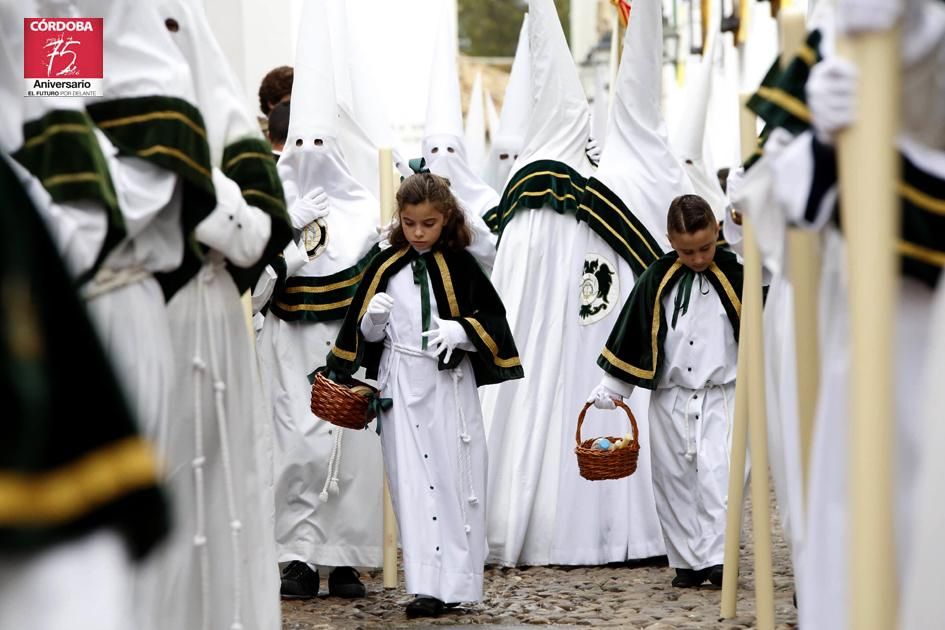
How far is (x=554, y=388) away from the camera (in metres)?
9.44

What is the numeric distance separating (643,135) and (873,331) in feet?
20.8

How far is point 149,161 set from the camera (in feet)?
16.0

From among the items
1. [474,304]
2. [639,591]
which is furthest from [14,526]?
[639,591]

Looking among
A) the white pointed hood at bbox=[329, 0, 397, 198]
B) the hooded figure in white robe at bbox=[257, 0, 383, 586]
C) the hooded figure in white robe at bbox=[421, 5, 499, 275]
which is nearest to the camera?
the hooded figure in white robe at bbox=[257, 0, 383, 586]

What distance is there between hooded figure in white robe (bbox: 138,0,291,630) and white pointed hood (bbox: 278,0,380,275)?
10.3 ft

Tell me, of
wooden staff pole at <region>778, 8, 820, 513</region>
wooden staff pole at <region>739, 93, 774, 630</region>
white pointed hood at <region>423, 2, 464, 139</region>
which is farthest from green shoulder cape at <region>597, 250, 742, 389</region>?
wooden staff pole at <region>778, 8, 820, 513</region>

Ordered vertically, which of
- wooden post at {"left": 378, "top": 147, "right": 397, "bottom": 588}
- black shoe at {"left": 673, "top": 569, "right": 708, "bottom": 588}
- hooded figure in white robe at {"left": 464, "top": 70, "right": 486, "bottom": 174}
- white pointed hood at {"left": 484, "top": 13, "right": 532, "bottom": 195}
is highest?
hooded figure in white robe at {"left": 464, "top": 70, "right": 486, "bottom": 174}

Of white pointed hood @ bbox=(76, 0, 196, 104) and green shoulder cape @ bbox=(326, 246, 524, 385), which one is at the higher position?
white pointed hood @ bbox=(76, 0, 196, 104)

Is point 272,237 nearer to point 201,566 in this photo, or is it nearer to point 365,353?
point 201,566

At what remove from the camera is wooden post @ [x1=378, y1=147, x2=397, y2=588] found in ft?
27.3

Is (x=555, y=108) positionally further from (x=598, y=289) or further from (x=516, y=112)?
(x=516, y=112)

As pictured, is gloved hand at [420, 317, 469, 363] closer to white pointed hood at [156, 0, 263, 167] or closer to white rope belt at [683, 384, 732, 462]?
white rope belt at [683, 384, 732, 462]

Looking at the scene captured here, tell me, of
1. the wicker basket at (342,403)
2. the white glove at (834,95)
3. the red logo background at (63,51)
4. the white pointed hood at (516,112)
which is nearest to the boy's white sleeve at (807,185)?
the white glove at (834,95)

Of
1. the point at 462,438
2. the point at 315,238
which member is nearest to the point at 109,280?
the point at 462,438
